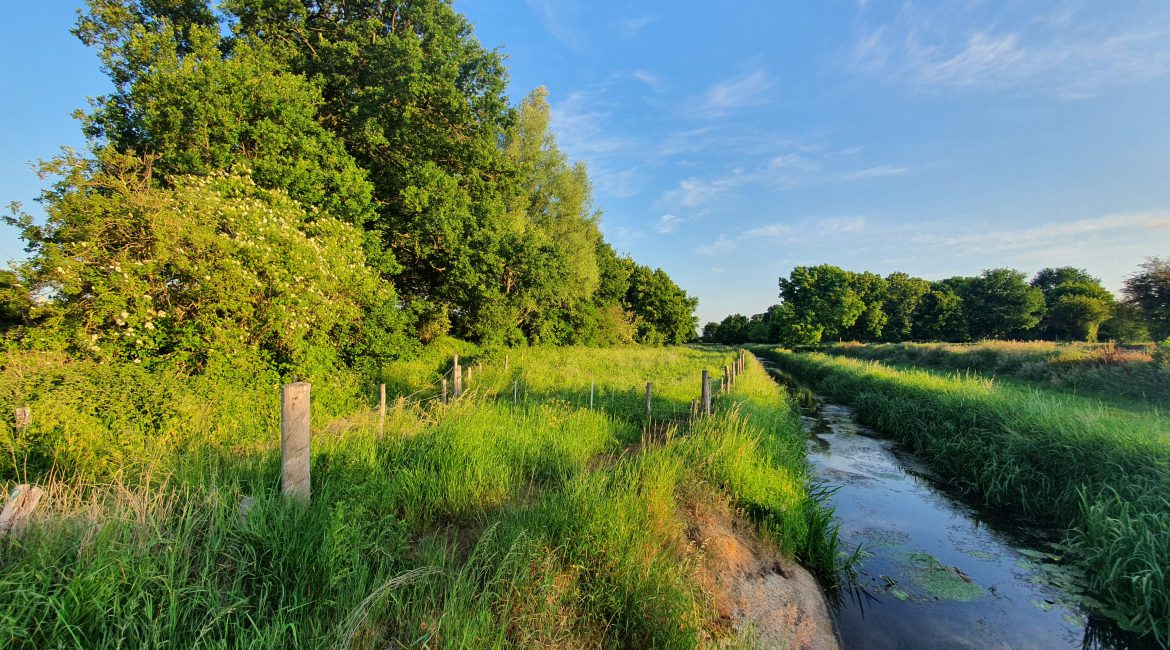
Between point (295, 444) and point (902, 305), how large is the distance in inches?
3112

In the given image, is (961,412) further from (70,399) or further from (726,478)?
(70,399)

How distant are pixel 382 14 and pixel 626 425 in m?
18.7

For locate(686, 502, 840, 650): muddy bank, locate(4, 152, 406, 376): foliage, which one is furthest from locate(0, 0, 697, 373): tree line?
locate(686, 502, 840, 650): muddy bank

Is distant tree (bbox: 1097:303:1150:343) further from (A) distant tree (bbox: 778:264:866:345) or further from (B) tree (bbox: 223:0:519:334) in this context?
(B) tree (bbox: 223:0:519:334)

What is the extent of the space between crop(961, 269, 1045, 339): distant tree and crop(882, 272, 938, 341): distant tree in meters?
5.91

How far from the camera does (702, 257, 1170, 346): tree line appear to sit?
49.5 meters

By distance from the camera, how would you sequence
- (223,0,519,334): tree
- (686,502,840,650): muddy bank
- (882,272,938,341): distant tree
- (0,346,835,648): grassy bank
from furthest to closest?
1. (882,272,938,341): distant tree
2. (223,0,519,334): tree
3. (686,502,840,650): muddy bank
4. (0,346,835,648): grassy bank

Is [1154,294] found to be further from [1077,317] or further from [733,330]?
[733,330]

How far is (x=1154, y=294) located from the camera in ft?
77.0

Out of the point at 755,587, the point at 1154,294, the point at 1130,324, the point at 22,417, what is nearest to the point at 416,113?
the point at 22,417

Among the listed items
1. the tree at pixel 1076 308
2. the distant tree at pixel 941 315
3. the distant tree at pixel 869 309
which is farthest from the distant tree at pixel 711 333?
the tree at pixel 1076 308

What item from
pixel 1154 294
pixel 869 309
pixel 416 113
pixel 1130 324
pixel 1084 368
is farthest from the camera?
pixel 869 309

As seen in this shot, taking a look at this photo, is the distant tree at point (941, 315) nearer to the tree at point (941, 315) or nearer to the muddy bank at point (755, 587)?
the tree at point (941, 315)

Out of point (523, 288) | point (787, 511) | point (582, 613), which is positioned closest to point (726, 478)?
point (787, 511)
